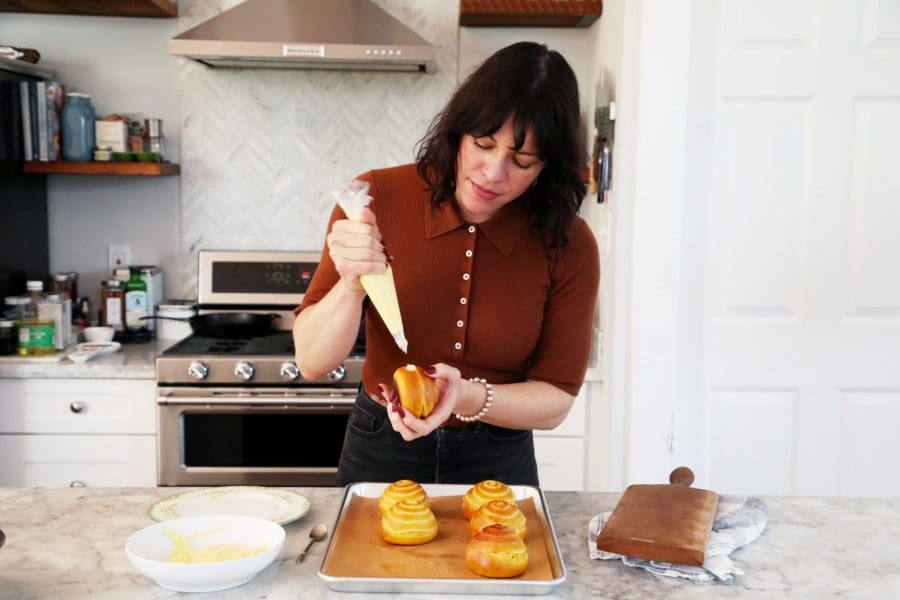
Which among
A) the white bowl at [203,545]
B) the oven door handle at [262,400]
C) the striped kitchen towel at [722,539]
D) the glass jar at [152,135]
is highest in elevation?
the glass jar at [152,135]

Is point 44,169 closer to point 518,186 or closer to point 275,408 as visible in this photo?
point 275,408

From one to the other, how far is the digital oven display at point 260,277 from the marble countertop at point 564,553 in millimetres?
1826

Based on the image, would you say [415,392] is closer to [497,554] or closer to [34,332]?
[497,554]

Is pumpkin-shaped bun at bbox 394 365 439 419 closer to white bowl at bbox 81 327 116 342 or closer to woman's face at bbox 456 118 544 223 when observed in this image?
woman's face at bbox 456 118 544 223

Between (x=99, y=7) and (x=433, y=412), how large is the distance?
2409 millimetres

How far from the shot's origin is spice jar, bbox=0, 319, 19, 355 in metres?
2.89

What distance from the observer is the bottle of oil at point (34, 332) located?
2918mm

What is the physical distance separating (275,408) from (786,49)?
1.88 m

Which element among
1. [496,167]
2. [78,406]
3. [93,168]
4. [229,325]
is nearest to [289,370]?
[229,325]

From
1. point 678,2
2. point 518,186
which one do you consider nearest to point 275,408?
point 518,186

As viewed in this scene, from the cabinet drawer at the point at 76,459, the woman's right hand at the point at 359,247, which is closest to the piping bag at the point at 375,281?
the woman's right hand at the point at 359,247

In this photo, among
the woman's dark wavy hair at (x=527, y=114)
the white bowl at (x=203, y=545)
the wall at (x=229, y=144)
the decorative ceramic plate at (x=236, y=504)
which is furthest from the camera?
the wall at (x=229, y=144)

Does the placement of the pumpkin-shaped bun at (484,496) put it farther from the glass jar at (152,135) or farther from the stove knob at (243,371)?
the glass jar at (152,135)

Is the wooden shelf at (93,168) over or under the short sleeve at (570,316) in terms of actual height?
over
